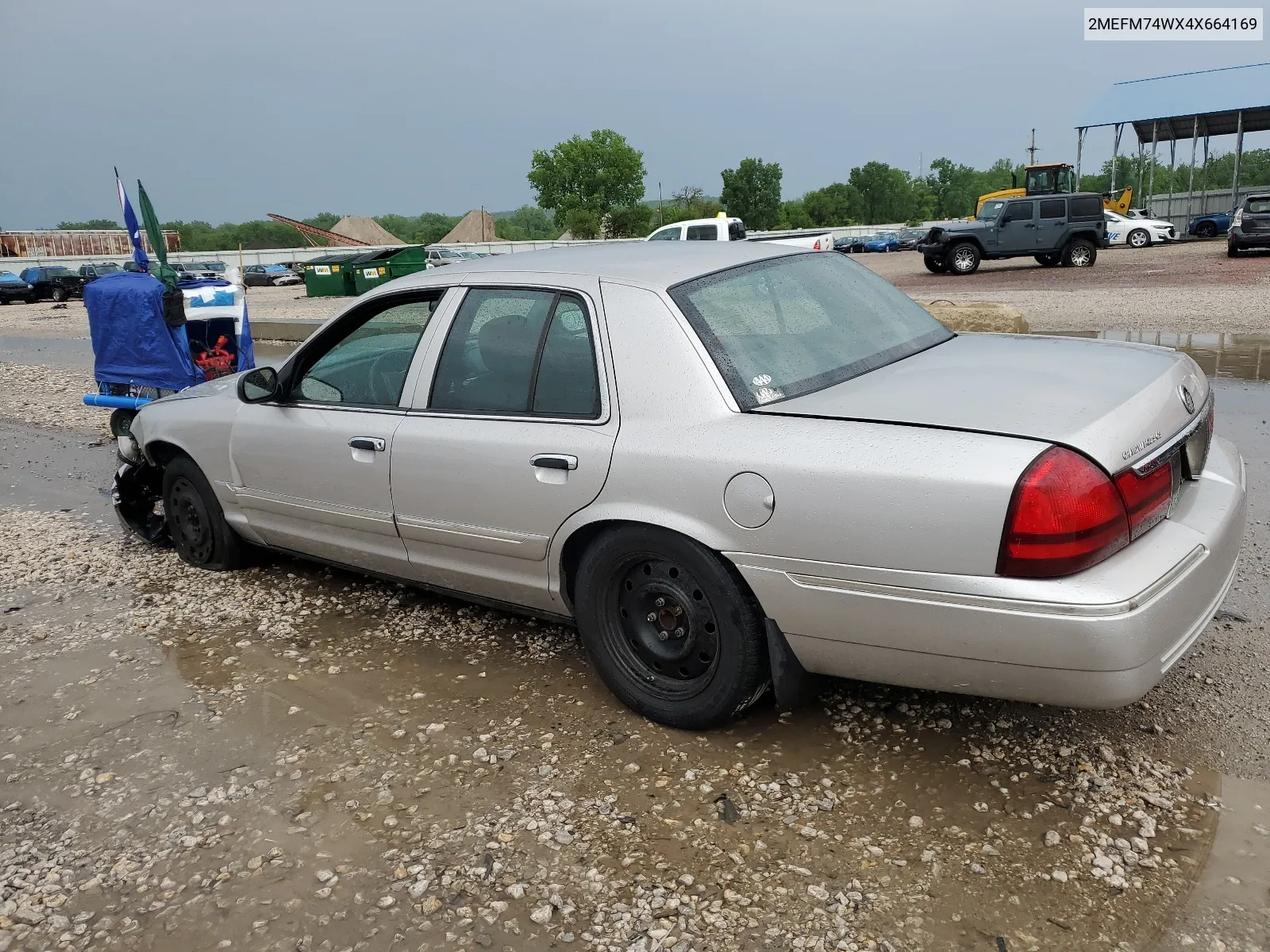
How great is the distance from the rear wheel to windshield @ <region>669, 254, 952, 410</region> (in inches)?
926

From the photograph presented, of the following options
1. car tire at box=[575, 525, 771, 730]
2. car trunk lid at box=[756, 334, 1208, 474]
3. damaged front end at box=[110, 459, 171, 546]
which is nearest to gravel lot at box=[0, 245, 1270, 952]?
car tire at box=[575, 525, 771, 730]

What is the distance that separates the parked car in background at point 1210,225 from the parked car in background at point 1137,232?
3790mm

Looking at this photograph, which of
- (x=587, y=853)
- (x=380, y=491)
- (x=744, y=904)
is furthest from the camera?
(x=380, y=491)

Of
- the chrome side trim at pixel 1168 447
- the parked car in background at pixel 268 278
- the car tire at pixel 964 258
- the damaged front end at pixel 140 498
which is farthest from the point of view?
the parked car in background at pixel 268 278

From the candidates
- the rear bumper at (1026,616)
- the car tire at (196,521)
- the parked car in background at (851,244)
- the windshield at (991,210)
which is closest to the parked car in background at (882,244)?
the parked car in background at (851,244)

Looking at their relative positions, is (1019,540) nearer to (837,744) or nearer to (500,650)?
(837,744)

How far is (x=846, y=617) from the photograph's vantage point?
113 inches

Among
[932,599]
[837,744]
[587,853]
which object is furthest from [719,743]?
[932,599]

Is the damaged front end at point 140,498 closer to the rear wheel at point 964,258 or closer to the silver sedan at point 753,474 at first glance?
the silver sedan at point 753,474

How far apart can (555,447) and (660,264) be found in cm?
78

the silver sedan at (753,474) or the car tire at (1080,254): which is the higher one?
the silver sedan at (753,474)

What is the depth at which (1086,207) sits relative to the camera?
82.8 feet

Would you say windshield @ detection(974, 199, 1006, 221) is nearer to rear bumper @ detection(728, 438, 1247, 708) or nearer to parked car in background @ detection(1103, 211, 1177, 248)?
parked car in background @ detection(1103, 211, 1177, 248)

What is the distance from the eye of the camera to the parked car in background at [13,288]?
41.9 metres
